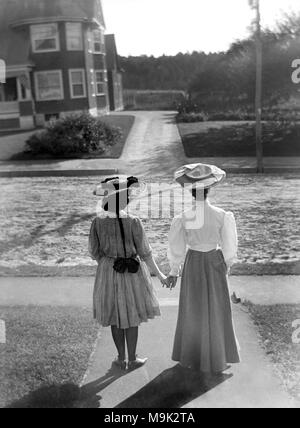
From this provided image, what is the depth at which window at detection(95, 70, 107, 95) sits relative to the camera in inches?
1205

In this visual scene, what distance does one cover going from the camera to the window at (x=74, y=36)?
27250 mm

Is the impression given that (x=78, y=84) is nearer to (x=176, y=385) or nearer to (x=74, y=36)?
(x=74, y=36)

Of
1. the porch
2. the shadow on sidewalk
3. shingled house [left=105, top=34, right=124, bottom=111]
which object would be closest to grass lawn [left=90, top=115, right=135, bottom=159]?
the porch

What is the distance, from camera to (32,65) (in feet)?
90.2

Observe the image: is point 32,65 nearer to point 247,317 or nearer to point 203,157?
point 203,157

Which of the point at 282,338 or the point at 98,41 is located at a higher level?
the point at 98,41

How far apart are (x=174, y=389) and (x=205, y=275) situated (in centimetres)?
93

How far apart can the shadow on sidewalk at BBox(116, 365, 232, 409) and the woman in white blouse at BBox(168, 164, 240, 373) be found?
9cm

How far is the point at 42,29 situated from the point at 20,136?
6.92m

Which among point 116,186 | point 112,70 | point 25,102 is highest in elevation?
point 112,70

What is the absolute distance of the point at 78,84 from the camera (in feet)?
92.6

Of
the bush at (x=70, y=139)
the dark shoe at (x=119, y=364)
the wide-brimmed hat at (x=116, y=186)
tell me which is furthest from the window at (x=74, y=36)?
the dark shoe at (x=119, y=364)

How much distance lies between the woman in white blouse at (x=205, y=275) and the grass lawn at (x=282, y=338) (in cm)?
43

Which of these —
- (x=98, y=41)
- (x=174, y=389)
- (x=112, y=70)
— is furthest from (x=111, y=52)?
(x=174, y=389)
